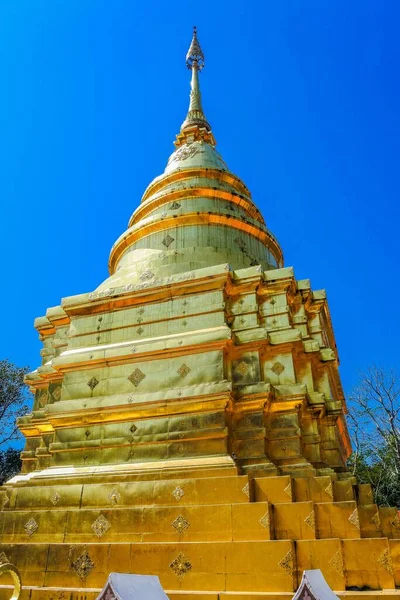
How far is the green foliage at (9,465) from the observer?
2580 centimetres

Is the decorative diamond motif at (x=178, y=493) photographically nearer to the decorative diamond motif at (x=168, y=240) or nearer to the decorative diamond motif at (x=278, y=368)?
the decorative diamond motif at (x=278, y=368)

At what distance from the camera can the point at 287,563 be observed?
5902 mm

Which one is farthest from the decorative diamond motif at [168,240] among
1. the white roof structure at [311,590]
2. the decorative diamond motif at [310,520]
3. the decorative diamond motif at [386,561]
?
the white roof structure at [311,590]

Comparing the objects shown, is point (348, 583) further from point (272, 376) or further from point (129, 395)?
point (129, 395)

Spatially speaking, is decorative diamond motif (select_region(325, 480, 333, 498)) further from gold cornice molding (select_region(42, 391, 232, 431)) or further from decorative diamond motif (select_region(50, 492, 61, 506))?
decorative diamond motif (select_region(50, 492, 61, 506))

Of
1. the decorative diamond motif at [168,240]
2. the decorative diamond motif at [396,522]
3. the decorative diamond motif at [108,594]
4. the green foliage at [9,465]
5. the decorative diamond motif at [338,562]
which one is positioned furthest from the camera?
the green foliage at [9,465]

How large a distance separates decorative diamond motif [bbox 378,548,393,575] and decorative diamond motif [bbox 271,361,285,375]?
3509mm

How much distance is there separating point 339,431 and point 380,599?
13.5 ft

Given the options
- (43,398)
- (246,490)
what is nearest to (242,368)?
(246,490)

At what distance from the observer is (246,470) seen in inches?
299

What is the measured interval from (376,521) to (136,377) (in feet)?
15.3

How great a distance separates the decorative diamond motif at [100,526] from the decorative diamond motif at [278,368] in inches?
147

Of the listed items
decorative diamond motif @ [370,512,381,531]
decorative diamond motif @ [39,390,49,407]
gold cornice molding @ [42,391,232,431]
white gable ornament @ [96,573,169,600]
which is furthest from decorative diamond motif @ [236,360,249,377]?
white gable ornament @ [96,573,169,600]

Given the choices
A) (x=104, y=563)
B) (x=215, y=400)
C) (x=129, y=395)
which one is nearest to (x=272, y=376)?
(x=215, y=400)
